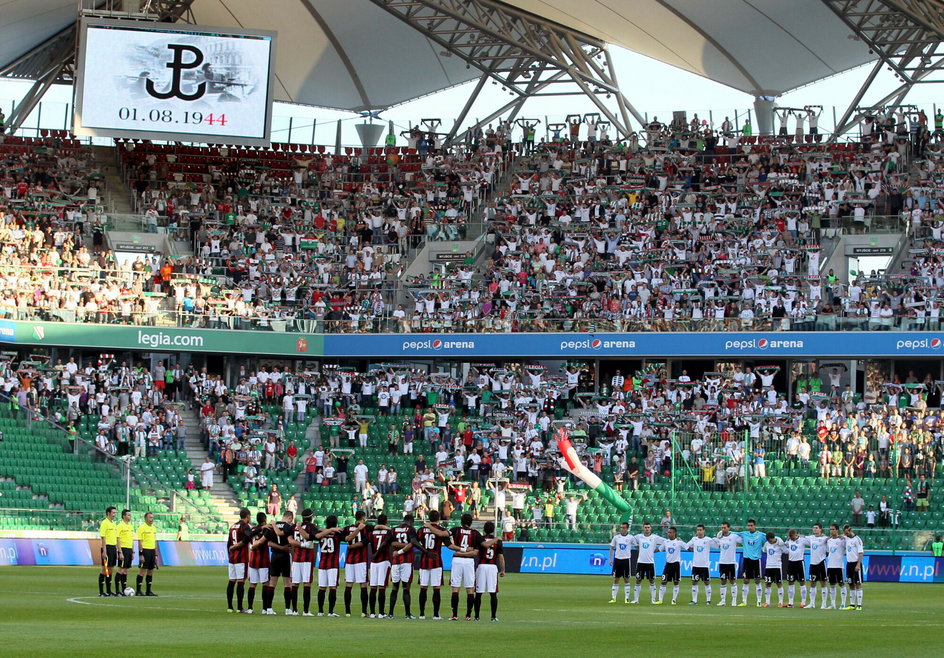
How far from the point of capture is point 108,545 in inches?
1023

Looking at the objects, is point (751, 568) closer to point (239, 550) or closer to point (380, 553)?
point (380, 553)

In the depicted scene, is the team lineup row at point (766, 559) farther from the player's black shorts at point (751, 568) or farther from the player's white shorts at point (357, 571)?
the player's white shorts at point (357, 571)

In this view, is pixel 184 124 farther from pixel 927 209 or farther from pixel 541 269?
pixel 927 209

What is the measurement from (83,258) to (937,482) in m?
28.5

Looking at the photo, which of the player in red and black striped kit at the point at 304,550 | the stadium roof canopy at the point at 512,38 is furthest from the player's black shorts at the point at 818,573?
the stadium roof canopy at the point at 512,38

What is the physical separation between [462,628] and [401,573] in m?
2.20

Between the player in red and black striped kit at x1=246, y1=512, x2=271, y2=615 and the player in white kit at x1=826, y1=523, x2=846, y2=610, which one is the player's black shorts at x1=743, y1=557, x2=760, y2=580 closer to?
the player in white kit at x1=826, y1=523, x2=846, y2=610

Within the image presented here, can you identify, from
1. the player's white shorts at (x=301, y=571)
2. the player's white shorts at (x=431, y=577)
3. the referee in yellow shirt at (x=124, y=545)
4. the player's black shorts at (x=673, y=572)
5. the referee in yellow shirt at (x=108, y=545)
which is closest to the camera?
the player's white shorts at (x=431, y=577)

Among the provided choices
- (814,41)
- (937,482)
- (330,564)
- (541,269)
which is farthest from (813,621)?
(814,41)

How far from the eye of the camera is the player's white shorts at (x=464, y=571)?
2159 cm

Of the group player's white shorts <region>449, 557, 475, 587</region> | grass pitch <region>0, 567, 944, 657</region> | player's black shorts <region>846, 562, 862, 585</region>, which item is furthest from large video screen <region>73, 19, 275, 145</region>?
player's white shorts <region>449, 557, 475, 587</region>

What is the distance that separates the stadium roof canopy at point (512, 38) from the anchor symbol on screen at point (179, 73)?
12.1 feet

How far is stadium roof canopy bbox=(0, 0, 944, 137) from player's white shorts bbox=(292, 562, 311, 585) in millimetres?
36258

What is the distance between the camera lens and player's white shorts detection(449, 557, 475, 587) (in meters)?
21.6
